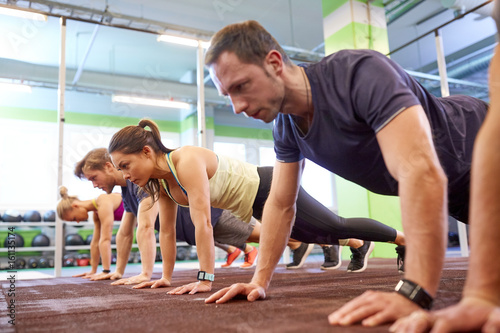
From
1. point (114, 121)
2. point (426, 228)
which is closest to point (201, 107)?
point (426, 228)

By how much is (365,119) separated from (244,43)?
33 cm

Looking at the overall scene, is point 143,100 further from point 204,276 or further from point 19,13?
point 204,276

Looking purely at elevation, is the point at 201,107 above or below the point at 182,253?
above

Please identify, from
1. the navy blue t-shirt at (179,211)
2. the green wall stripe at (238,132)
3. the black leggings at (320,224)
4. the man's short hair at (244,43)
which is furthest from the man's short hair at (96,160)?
the green wall stripe at (238,132)

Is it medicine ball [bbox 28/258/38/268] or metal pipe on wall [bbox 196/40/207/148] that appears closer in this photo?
metal pipe on wall [bbox 196/40/207/148]

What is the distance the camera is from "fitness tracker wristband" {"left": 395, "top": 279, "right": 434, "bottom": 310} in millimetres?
710

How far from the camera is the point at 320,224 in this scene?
1948 mm

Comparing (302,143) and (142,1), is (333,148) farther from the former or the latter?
(142,1)

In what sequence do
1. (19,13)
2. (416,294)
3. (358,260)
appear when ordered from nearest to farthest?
Result: (416,294) < (358,260) < (19,13)

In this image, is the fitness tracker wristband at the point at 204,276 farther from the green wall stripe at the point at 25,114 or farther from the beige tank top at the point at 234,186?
the green wall stripe at the point at 25,114

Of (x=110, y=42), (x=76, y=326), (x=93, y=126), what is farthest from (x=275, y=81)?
(x=93, y=126)

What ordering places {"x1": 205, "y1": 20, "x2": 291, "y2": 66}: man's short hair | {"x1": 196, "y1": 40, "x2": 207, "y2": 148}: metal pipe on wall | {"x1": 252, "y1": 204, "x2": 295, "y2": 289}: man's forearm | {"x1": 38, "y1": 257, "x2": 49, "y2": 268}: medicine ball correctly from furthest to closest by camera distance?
{"x1": 38, "y1": 257, "x2": 49, "y2": 268}: medicine ball
{"x1": 196, "y1": 40, "x2": 207, "y2": 148}: metal pipe on wall
{"x1": 252, "y1": 204, "x2": 295, "y2": 289}: man's forearm
{"x1": 205, "y1": 20, "x2": 291, "y2": 66}: man's short hair

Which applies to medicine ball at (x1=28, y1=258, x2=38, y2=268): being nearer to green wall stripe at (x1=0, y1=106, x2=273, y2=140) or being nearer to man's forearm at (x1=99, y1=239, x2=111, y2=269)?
green wall stripe at (x1=0, y1=106, x2=273, y2=140)

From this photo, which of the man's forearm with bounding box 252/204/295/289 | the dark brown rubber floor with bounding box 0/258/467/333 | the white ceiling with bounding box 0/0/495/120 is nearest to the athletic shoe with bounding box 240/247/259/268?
the dark brown rubber floor with bounding box 0/258/467/333
